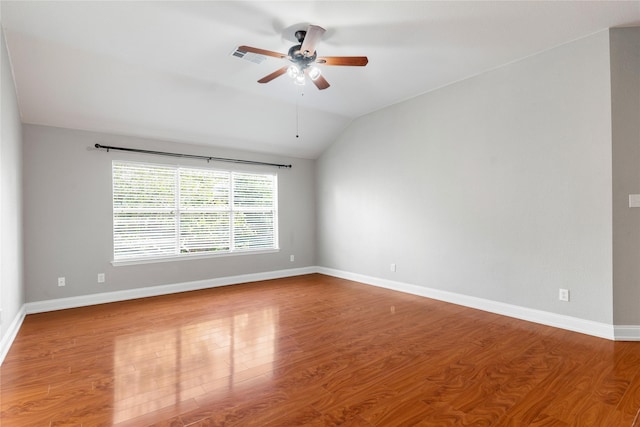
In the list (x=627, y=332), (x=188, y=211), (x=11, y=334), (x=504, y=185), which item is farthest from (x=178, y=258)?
(x=627, y=332)

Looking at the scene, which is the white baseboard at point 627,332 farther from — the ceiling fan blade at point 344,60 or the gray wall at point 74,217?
the gray wall at point 74,217

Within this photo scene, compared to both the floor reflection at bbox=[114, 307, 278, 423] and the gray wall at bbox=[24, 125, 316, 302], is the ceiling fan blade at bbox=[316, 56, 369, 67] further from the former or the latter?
the gray wall at bbox=[24, 125, 316, 302]

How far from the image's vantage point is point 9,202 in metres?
3.04

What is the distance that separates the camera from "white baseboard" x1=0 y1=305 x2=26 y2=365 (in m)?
2.73

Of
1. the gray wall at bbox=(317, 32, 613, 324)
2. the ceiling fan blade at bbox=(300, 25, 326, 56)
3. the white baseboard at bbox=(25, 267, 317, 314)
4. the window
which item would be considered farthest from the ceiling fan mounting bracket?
the white baseboard at bbox=(25, 267, 317, 314)

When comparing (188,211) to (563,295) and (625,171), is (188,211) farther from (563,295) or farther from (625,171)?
(625,171)

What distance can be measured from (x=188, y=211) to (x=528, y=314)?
5.01 metres

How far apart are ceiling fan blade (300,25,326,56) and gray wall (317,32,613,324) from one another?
→ 7.90 ft

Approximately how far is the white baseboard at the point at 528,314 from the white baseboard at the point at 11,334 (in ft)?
15.1

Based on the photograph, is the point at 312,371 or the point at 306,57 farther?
the point at 306,57

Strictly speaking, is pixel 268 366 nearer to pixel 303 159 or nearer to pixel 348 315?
pixel 348 315

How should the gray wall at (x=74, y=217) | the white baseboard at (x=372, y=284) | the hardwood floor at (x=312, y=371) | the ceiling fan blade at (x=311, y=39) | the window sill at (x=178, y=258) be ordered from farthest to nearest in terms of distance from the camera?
the window sill at (x=178, y=258) → the gray wall at (x=74, y=217) → the white baseboard at (x=372, y=284) → the ceiling fan blade at (x=311, y=39) → the hardwood floor at (x=312, y=371)

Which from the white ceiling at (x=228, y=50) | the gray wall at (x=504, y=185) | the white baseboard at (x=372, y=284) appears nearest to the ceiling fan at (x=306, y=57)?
the white ceiling at (x=228, y=50)

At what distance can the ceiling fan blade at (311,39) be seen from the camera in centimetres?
262
